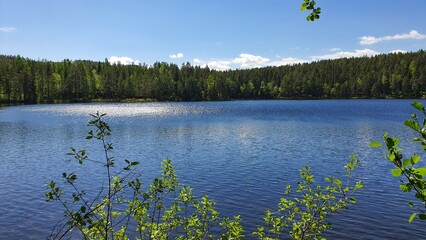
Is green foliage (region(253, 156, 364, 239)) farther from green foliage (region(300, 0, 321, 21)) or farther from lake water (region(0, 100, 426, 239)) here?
lake water (region(0, 100, 426, 239))

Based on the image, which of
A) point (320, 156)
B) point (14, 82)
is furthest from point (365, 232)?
point (14, 82)

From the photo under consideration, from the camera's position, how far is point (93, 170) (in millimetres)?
34438

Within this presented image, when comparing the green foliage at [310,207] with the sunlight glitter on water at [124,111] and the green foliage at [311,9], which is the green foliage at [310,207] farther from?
the sunlight glitter on water at [124,111]

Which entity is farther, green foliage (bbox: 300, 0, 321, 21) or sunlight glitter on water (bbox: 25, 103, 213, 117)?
sunlight glitter on water (bbox: 25, 103, 213, 117)

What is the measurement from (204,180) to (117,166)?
11402 millimetres

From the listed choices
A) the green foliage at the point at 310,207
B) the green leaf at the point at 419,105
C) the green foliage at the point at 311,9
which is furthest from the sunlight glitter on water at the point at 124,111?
the green leaf at the point at 419,105

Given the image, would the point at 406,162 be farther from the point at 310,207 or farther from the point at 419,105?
the point at 310,207

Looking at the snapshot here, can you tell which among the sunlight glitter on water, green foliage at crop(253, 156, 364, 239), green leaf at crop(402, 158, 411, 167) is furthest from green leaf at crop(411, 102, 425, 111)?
the sunlight glitter on water

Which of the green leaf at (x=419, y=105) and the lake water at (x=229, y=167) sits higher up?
the green leaf at (x=419, y=105)

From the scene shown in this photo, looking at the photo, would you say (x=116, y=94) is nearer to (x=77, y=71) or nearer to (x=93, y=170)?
(x=77, y=71)

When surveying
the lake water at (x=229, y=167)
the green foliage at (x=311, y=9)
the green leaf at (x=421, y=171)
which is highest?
the green foliage at (x=311, y=9)

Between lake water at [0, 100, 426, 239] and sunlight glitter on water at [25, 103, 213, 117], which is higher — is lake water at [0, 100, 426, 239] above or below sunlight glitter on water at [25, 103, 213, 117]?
below

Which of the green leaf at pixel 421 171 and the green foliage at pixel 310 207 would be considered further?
the green foliage at pixel 310 207

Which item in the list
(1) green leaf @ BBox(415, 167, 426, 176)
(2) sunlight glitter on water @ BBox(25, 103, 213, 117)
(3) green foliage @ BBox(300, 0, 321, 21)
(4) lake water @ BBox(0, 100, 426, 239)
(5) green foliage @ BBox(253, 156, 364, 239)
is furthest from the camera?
(2) sunlight glitter on water @ BBox(25, 103, 213, 117)
